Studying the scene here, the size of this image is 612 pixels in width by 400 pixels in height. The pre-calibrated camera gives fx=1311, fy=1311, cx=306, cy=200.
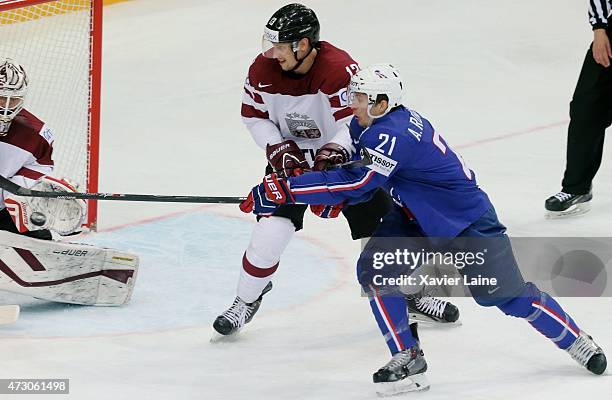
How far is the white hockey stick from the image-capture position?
3.81 meters

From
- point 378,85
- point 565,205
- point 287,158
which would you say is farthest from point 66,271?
point 565,205

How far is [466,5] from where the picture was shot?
8281 mm

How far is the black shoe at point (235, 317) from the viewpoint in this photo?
152 inches

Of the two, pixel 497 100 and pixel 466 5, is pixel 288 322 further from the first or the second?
pixel 466 5

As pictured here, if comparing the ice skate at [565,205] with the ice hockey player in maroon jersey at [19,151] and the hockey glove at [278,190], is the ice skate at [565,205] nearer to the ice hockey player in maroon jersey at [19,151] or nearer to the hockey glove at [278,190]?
the hockey glove at [278,190]

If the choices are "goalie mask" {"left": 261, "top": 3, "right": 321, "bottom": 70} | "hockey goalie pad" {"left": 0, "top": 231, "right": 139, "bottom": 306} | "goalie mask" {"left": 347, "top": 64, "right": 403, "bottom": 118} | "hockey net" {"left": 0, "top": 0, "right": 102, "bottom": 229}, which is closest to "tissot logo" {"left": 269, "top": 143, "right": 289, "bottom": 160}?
"goalie mask" {"left": 261, "top": 3, "right": 321, "bottom": 70}

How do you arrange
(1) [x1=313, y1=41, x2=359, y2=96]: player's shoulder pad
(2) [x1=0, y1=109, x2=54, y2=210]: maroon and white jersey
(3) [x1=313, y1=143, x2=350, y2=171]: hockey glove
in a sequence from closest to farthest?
(3) [x1=313, y1=143, x2=350, y2=171]: hockey glove → (1) [x1=313, y1=41, x2=359, y2=96]: player's shoulder pad → (2) [x1=0, y1=109, x2=54, y2=210]: maroon and white jersey

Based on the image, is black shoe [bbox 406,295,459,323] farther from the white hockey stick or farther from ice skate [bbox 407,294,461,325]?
the white hockey stick

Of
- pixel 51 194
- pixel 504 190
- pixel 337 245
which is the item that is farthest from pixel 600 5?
pixel 51 194

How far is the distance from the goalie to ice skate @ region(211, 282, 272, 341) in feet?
1.41

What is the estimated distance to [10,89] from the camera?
402 cm

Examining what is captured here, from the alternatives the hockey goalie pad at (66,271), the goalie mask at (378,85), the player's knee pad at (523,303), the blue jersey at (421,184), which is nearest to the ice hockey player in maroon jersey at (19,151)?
the hockey goalie pad at (66,271)

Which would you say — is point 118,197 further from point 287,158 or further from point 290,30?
point 290,30

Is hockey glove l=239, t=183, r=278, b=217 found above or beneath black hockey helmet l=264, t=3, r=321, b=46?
beneath
